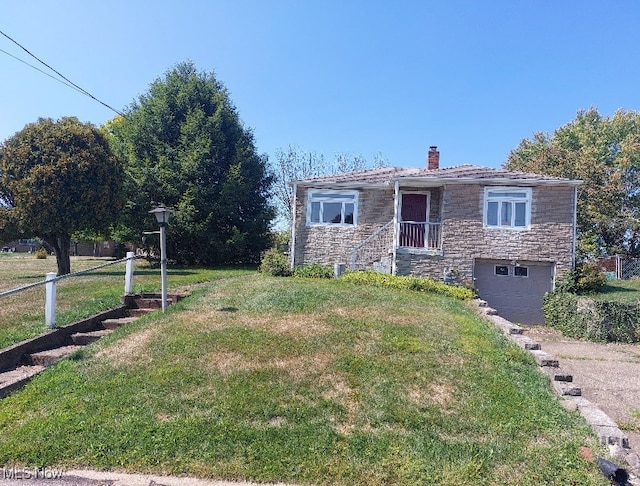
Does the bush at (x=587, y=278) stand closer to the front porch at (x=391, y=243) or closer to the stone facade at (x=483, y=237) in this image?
the stone facade at (x=483, y=237)

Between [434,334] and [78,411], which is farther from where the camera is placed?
[434,334]

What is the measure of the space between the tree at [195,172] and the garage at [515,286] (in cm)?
1155

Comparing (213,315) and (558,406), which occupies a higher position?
(213,315)

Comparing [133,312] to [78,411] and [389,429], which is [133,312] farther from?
[389,429]

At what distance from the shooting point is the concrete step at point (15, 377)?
507 cm

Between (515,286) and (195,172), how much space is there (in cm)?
1524

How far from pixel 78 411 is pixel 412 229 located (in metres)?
12.8

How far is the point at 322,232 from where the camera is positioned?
53.0ft

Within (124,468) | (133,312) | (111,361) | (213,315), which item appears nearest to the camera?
(124,468)

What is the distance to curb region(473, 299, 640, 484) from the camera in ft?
13.6

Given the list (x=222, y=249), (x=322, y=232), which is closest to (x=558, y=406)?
(x=322, y=232)

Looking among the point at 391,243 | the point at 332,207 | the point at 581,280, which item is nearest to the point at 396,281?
the point at 391,243

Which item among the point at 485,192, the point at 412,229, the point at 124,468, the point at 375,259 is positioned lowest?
the point at 124,468

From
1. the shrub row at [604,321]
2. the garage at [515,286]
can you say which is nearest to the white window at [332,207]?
the garage at [515,286]
